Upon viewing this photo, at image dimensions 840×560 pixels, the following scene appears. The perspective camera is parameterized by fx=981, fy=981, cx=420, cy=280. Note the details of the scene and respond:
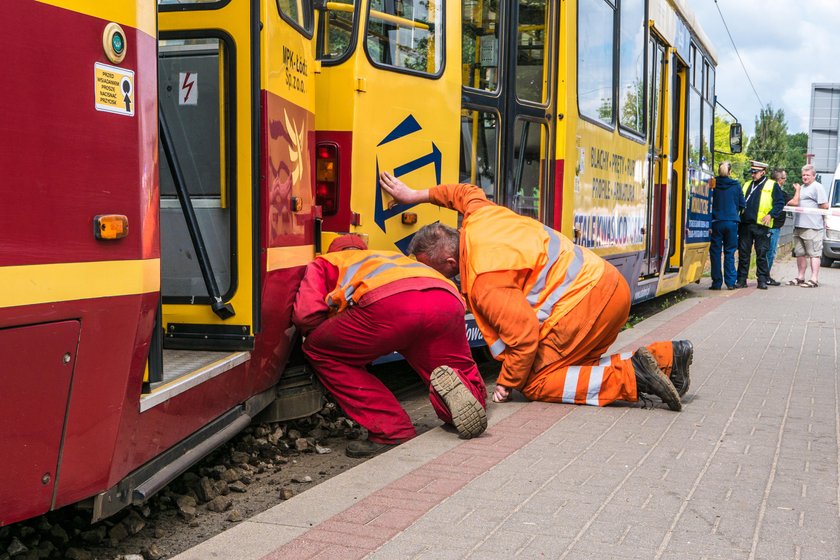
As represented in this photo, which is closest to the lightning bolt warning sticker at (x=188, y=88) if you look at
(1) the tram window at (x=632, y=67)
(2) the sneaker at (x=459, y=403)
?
(2) the sneaker at (x=459, y=403)

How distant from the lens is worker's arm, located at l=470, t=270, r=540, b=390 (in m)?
5.46

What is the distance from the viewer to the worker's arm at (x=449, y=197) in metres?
5.65

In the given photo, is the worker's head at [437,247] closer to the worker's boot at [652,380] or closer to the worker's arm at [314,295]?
the worker's arm at [314,295]

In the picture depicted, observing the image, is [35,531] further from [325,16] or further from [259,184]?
[325,16]

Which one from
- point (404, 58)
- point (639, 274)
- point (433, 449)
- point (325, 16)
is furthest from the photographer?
point (639, 274)

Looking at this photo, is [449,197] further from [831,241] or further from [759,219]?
[831,241]

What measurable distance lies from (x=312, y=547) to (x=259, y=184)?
1761mm

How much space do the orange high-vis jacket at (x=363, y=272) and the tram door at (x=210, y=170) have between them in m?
0.65

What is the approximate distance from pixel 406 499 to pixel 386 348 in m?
1.35

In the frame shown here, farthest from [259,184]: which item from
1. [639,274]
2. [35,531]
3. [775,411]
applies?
[639,274]

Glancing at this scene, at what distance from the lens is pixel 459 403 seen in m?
4.75

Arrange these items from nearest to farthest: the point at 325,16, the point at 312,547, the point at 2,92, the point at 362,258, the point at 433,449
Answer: the point at 2,92 < the point at 312,547 < the point at 433,449 < the point at 362,258 < the point at 325,16

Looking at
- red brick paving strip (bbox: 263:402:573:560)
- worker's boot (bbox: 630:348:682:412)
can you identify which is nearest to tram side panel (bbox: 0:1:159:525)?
red brick paving strip (bbox: 263:402:573:560)

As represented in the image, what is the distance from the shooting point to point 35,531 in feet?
12.2
